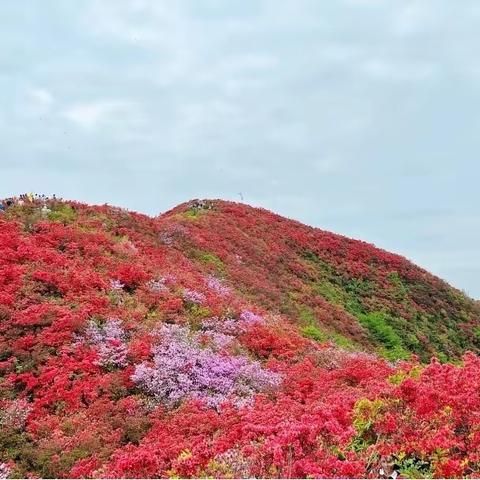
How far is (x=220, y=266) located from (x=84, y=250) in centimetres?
976

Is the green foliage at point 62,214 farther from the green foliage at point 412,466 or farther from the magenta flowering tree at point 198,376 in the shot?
the green foliage at point 412,466

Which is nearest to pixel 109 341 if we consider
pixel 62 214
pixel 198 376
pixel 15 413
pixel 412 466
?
pixel 198 376

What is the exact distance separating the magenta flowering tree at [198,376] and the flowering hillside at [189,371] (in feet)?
0.14

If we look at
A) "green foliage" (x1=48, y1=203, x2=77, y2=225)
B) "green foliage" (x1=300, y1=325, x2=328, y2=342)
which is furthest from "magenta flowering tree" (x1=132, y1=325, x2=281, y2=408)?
"green foliage" (x1=48, y1=203, x2=77, y2=225)

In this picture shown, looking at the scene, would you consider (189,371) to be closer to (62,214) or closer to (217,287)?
(217,287)

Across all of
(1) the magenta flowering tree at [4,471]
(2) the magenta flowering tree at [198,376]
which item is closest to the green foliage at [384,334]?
(2) the magenta flowering tree at [198,376]

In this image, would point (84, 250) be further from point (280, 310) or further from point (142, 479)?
point (142, 479)

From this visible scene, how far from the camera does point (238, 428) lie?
1052cm

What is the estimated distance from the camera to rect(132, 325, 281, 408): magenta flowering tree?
14773 millimetres

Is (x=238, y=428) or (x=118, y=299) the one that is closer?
(x=238, y=428)

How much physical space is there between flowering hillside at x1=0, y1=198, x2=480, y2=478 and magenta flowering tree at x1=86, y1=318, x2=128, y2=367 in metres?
0.05

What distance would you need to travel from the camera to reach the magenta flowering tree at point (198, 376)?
14.8m

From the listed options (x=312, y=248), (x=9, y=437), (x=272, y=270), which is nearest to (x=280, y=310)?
(x=272, y=270)

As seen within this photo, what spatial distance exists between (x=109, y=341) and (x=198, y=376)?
2982 millimetres
